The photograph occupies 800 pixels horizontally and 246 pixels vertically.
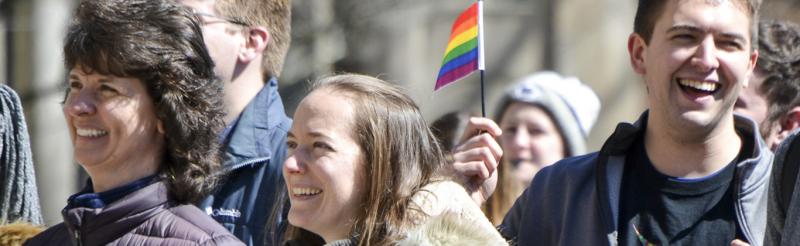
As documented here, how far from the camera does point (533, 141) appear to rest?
604 cm

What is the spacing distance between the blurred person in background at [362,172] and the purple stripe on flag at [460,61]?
759 millimetres

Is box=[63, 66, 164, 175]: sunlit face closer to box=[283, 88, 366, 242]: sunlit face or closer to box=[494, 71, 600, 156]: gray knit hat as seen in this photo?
box=[283, 88, 366, 242]: sunlit face

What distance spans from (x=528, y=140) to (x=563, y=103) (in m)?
0.34

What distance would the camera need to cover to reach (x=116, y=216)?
371cm

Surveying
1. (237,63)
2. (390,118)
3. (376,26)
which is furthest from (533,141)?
(376,26)

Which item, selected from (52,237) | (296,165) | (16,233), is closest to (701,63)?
(296,165)

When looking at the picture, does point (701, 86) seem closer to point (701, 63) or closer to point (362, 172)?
point (701, 63)

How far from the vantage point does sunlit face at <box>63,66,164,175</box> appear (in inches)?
151

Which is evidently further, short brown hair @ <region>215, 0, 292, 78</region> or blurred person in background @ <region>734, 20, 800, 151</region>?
blurred person in background @ <region>734, 20, 800, 151</region>

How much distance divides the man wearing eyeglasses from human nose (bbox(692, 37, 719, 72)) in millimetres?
1274

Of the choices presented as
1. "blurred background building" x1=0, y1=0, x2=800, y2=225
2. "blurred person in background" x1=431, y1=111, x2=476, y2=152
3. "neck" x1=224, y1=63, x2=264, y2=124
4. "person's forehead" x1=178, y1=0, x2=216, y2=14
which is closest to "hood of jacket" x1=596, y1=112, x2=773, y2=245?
"neck" x1=224, y1=63, x2=264, y2=124

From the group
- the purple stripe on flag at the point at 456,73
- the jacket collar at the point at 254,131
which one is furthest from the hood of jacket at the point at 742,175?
the jacket collar at the point at 254,131

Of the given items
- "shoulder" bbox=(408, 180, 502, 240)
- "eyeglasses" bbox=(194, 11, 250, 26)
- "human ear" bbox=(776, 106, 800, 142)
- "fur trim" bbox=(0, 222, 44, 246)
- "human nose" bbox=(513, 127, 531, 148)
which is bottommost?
"human nose" bbox=(513, 127, 531, 148)

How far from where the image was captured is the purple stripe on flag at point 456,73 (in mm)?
4336
